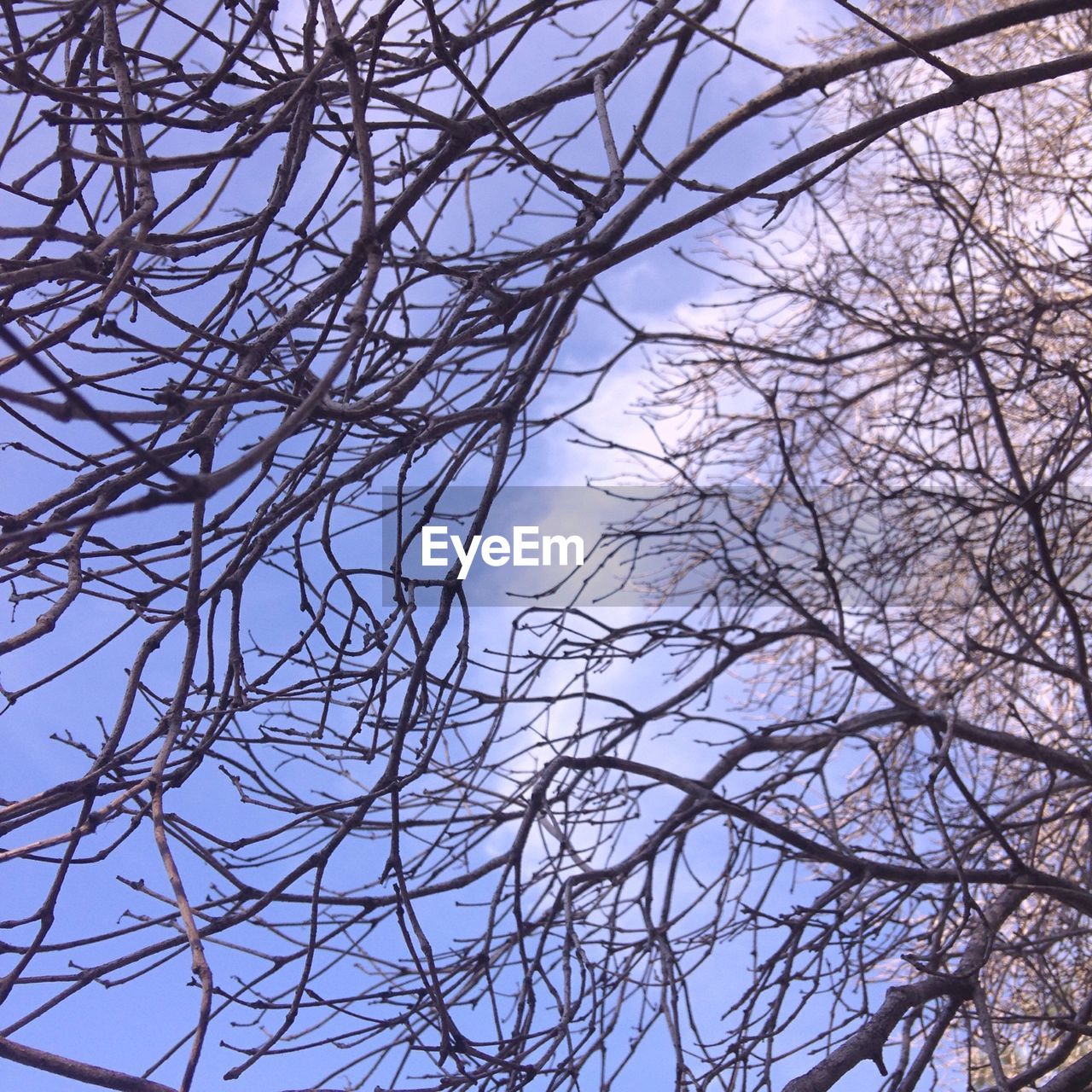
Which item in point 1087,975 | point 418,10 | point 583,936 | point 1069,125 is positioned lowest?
point 1087,975

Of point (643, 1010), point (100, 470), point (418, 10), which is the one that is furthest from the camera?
point (643, 1010)

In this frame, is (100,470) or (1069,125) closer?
(100,470)

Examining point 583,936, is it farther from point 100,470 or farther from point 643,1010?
point 100,470

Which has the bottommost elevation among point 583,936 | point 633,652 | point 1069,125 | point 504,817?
point 583,936

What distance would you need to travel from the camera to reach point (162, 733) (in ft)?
6.33

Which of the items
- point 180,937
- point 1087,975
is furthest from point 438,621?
point 1087,975

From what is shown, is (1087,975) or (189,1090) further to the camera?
(1087,975)

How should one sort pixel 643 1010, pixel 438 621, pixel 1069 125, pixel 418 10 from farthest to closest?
1. pixel 1069 125
2. pixel 643 1010
3. pixel 418 10
4. pixel 438 621

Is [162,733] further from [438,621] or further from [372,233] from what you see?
[372,233]

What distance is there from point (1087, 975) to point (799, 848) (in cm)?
260

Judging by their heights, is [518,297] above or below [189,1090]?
above

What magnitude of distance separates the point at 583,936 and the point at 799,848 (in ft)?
2.06

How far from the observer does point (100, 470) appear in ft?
5.49

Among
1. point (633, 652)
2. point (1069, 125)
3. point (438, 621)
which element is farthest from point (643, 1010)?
point (1069, 125)
